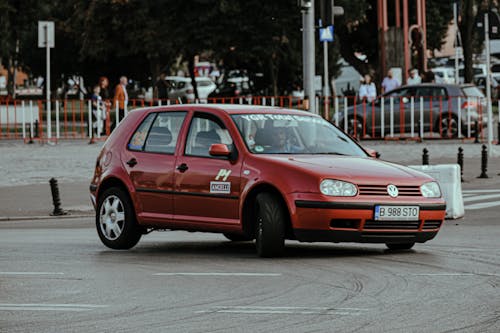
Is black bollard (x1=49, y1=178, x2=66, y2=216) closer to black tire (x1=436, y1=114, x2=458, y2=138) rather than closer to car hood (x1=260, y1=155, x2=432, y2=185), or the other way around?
car hood (x1=260, y1=155, x2=432, y2=185)

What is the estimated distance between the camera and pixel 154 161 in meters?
14.5

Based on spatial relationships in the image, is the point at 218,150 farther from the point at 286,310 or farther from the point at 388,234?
the point at 286,310

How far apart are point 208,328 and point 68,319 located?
1.06 m

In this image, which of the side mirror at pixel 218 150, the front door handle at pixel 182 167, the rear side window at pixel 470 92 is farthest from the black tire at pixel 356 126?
the side mirror at pixel 218 150

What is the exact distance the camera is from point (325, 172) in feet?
42.5

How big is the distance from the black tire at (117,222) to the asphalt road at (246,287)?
0.52 ft

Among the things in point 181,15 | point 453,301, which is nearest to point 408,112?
point 181,15

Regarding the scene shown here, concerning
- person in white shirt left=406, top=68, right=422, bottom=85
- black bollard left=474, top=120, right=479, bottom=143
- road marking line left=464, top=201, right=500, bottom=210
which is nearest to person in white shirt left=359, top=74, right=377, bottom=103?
person in white shirt left=406, top=68, right=422, bottom=85

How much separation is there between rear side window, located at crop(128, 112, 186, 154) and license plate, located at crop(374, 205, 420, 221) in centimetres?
247

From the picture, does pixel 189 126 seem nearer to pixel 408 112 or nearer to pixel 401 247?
pixel 401 247

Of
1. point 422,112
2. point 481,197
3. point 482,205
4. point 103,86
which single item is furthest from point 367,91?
point 482,205

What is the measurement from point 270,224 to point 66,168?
1714 cm

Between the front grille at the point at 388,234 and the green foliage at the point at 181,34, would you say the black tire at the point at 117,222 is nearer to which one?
the front grille at the point at 388,234

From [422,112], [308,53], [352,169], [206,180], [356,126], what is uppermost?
[308,53]
